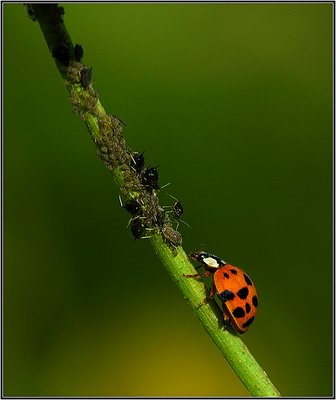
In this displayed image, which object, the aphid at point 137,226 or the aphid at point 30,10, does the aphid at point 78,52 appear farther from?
the aphid at point 137,226

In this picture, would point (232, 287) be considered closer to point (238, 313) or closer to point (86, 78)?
point (238, 313)

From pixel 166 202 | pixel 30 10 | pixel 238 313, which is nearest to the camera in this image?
pixel 30 10

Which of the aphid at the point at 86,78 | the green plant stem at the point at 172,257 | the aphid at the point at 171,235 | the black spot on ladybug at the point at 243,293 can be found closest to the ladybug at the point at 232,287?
the black spot on ladybug at the point at 243,293

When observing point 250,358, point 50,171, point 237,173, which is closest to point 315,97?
point 237,173

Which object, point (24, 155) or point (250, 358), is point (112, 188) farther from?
point (250, 358)

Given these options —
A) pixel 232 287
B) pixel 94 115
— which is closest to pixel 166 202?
pixel 232 287

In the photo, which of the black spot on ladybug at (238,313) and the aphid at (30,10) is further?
the black spot on ladybug at (238,313)

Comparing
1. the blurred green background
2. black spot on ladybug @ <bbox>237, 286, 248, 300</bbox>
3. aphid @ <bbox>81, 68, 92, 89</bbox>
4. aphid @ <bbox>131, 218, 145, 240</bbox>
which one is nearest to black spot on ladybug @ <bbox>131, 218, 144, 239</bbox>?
aphid @ <bbox>131, 218, 145, 240</bbox>
